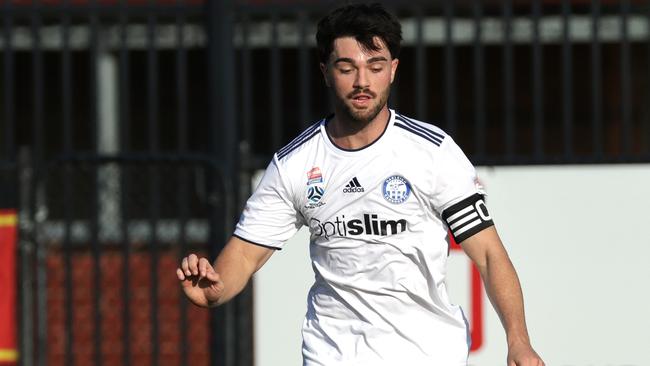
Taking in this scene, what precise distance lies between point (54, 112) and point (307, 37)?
12.3 ft

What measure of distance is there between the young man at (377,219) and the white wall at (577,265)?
2585 mm

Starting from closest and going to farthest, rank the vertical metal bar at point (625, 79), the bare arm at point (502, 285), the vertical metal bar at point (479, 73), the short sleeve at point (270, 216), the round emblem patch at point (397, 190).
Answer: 1. the bare arm at point (502, 285)
2. the round emblem patch at point (397, 190)
3. the short sleeve at point (270, 216)
4. the vertical metal bar at point (625, 79)
5. the vertical metal bar at point (479, 73)

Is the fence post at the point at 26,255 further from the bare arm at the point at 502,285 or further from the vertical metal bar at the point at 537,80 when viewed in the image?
the bare arm at the point at 502,285

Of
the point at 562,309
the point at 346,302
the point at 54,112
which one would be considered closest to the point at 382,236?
the point at 346,302

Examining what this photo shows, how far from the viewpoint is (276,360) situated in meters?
7.44

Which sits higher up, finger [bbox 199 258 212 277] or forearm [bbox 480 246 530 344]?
finger [bbox 199 258 212 277]

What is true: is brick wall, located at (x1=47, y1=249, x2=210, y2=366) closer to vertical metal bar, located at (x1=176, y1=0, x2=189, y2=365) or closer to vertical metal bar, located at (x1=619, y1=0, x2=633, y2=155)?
vertical metal bar, located at (x1=176, y1=0, x2=189, y2=365)

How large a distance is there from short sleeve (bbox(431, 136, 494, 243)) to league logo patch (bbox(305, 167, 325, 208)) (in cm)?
→ 38

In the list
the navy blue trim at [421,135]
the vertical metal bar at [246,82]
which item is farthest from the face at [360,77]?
the vertical metal bar at [246,82]

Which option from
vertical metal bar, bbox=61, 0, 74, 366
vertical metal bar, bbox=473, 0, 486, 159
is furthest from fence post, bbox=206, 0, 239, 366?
vertical metal bar, bbox=473, 0, 486, 159

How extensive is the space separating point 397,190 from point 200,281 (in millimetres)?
709

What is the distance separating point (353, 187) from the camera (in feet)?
15.1

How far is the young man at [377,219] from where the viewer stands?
455cm

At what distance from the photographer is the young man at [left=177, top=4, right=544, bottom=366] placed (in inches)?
179
